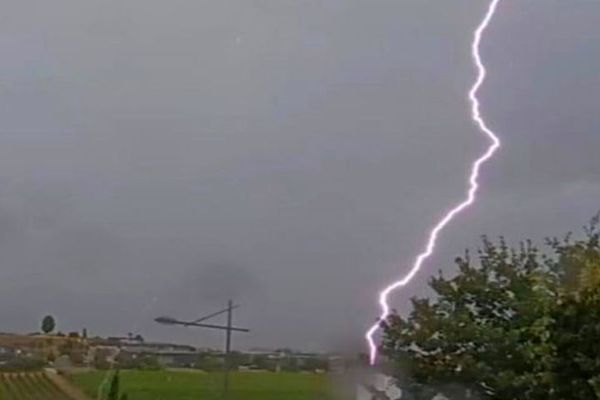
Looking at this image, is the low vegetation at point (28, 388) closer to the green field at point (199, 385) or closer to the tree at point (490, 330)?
the green field at point (199, 385)

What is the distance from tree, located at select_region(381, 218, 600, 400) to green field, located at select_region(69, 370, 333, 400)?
2142 millimetres

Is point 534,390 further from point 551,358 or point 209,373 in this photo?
point 209,373

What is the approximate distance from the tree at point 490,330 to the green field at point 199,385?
7.03ft

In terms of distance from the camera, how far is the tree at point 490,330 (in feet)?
45.0

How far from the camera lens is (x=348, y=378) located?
46.1 ft

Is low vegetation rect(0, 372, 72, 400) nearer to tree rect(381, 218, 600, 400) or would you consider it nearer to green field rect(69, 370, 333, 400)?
green field rect(69, 370, 333, 400)

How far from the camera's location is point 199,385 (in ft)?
50.1

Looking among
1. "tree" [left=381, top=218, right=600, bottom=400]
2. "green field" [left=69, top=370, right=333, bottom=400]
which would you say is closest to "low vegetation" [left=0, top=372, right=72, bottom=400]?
"green field" [left=69, top=370, right=333, bottom=400]

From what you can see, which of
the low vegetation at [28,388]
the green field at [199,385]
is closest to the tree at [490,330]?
the green field at [199,385]

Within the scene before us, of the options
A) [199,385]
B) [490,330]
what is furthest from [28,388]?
[490,330]

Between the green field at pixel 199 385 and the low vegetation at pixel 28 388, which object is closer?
the low vegetation at pixel 28 388

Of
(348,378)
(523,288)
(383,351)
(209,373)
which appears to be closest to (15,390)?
(209,373)

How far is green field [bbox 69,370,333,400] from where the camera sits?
14.7 m

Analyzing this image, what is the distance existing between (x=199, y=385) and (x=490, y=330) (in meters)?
4.21
